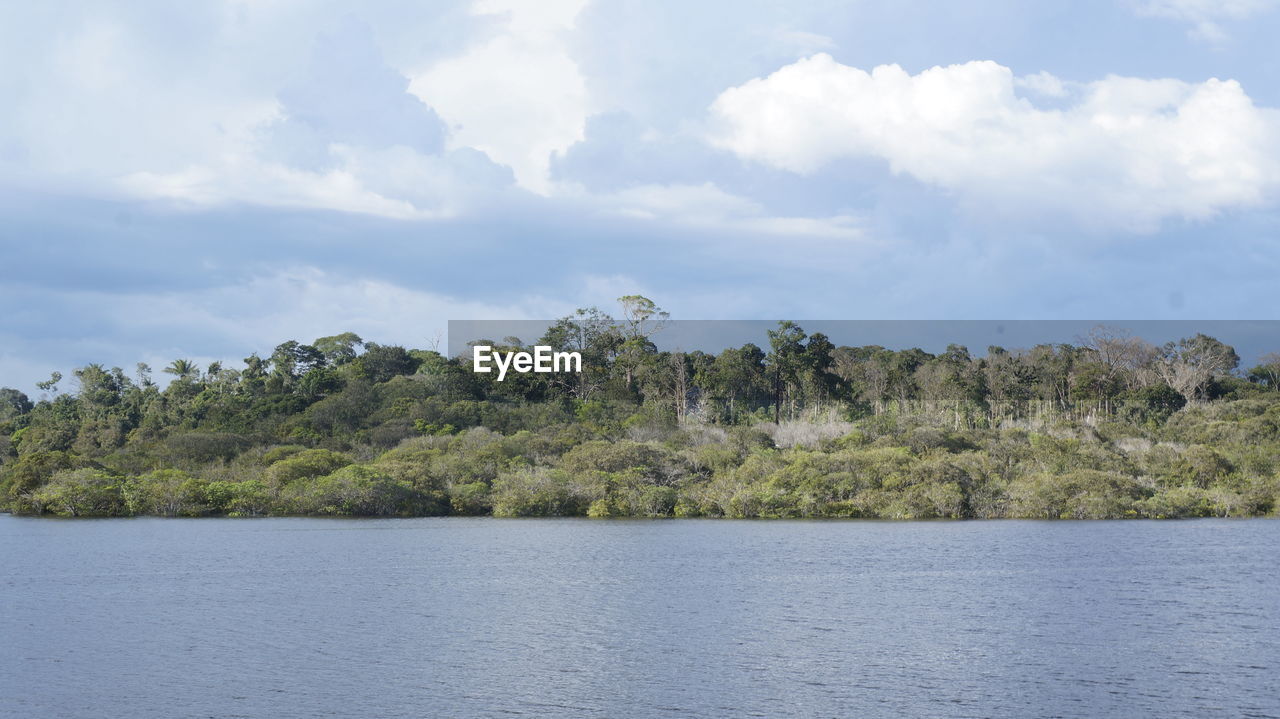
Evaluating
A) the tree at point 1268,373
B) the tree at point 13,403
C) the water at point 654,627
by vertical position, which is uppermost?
the tree at point 1268,373

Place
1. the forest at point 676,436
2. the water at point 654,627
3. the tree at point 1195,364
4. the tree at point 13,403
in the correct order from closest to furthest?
the water at point 654,627
the forest at point 676,436
the tree at point 1195,364
the tree at point 13,403

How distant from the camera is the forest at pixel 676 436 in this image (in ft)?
237

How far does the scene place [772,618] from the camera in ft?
114

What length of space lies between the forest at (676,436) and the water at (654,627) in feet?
49.6

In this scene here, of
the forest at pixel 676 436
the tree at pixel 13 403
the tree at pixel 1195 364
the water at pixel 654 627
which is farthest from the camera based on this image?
the tree at pixel 13 403

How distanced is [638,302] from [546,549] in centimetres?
6995

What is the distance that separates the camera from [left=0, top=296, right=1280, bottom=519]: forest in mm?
72375

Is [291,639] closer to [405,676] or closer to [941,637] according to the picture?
[405,676]

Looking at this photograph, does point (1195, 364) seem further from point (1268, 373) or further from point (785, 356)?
point (785, 356)

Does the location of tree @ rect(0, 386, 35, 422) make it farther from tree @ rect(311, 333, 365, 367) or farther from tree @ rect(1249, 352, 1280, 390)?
tree @ rect(1249, 352, 1280, 390)

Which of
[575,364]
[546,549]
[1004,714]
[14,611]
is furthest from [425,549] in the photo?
[575,364]

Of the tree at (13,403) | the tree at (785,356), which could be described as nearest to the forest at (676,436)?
the tree at (785,356)

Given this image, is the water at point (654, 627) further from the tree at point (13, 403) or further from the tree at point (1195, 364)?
the tree at point (13, 403)

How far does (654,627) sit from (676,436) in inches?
2186
